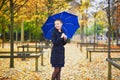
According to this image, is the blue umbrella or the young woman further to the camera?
the blue umbrella

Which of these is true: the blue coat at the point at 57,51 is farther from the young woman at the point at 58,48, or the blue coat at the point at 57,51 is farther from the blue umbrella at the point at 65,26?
the blue umbrella at the point at 65,26

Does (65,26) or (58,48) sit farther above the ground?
(65,26)

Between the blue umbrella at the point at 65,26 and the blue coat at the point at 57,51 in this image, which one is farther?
the blue umbrella at the point at 65,26

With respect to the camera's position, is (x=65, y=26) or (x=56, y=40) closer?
(x=56, y=40)

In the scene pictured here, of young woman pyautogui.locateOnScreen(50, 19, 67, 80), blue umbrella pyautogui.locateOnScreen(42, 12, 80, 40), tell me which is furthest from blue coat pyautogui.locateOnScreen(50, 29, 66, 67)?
blue umbrella pyautogui.locateOnScreen(42, 12, 80, 40)

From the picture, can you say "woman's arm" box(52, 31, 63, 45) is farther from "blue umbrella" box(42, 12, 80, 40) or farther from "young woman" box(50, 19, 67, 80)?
"blue umbrella" box(42, 12, 80, 40)

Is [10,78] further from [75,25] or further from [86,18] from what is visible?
[86,18]

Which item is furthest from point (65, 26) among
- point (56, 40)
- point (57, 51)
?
point (57, 51)

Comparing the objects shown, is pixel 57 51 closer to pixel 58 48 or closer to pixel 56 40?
pixel 58 48

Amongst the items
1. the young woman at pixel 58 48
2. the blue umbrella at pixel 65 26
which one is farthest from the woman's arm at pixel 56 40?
the blue umbrella at pixel 65 26

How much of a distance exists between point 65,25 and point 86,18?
41617 mm

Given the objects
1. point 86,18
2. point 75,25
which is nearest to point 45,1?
point 86,18

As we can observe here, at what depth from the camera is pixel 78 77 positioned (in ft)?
41.4

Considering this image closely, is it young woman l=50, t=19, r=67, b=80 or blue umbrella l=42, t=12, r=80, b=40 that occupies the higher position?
blue umbrella l=42, t=12, r=80, b=40
